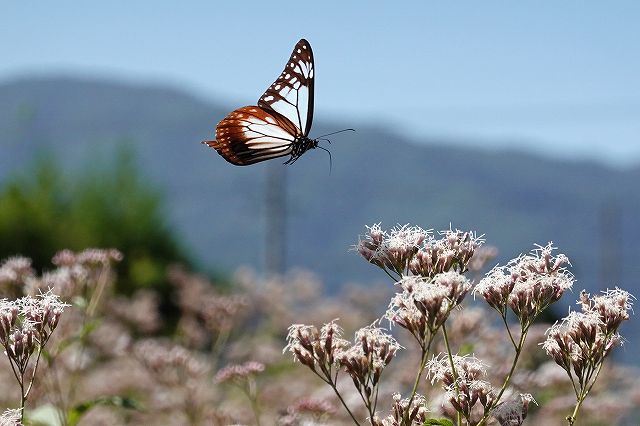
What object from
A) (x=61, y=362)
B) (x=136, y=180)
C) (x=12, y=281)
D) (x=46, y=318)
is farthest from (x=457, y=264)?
(x=136, y=180)

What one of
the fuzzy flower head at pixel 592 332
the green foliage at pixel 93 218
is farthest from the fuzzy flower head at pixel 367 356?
the green foliage at pixel 93 218

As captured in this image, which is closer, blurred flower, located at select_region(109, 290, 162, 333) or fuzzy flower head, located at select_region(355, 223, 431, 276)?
fuzzy flower head, located at select_region(355, 223, 431, 276)

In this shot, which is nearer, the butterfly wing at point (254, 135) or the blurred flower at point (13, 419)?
the blurred flower at point (13, 419)

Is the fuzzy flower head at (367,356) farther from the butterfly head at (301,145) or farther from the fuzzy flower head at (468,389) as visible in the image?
the butterfly head at (301,145)

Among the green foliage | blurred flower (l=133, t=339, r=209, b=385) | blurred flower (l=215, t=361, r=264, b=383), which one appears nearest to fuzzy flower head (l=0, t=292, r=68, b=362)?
blurred flower (l=215, t=361, r=264, b=383)

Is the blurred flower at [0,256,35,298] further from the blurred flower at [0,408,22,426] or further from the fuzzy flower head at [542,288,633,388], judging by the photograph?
the fuzzy flower head at [542,288,633,388]

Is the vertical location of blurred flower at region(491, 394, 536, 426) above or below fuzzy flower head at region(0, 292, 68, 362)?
below
